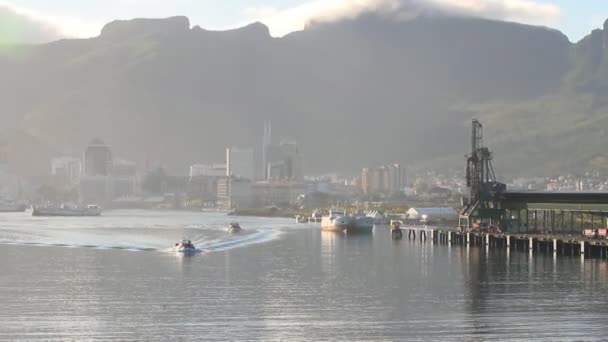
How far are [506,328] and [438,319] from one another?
3561mm

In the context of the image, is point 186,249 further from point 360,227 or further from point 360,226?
point 360,226

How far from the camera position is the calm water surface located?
150ft

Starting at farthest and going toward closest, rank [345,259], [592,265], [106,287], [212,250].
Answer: [212,250]
[345,259]
[592,265]
[106,287]

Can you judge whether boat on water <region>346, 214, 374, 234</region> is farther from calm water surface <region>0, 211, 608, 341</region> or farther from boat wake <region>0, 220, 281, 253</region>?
calm water surface <region>0, 211, 608, 341</region>

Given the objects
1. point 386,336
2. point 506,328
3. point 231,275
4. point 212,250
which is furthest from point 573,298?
point 212,250

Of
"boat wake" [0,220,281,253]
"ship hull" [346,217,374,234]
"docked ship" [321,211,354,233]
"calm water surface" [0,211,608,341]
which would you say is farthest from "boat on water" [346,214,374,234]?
"calm water surface" [0,211,608,341]

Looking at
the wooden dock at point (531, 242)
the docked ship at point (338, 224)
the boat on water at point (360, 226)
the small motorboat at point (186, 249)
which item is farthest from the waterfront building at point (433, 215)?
the small motorboat at point (186, 249)

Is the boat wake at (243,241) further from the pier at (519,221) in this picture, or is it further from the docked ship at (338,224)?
the pier at (519,221)

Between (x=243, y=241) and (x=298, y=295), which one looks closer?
(x=298, y=295)

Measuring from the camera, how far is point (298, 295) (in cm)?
5756

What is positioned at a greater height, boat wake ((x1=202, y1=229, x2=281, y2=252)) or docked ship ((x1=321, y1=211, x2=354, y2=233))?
docked ship ((x1=321, y1=211, x2=354, y2=233))

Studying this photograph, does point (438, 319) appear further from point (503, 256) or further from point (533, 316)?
point (503, 256)

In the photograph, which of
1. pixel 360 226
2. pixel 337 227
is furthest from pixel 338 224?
pixel 360 226

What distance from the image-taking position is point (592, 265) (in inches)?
2931
